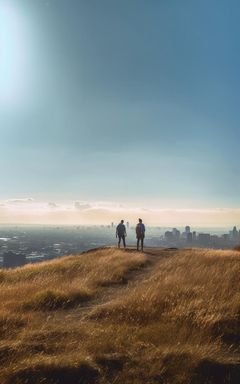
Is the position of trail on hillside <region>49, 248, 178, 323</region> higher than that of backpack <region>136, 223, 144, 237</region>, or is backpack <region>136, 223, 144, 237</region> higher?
backpack <region>136, 223, 144, 237</region>

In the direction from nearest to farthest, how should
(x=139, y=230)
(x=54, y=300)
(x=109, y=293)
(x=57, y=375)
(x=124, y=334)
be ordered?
1. (x=57, y=375)
2. (x=124, y=334)
3. (x=54, y=300)
4. (x=109, y=293)
5. (x=139, y=230)

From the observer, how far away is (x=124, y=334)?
8.88m

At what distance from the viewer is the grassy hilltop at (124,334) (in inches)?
276

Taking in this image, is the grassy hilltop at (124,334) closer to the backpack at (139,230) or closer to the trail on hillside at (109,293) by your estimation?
the trail on hillside at (109,293)

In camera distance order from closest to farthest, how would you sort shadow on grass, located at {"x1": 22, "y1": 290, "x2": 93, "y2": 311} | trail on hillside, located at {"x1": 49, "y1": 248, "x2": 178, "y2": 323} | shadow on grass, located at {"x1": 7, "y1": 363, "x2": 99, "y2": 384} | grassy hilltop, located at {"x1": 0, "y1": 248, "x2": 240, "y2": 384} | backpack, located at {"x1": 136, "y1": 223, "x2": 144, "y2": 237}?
shadow on grass, located at {"x1": 7, "y1": 363, "x2": 99, "y2": 384} → grassy hilltop, located at {"x1": 0, "y1": 248, "x2": 240, "y2": 384} → trail on hillside, located at {"x1": 49, "y1": 248, "x2": 178, "y2": 323} → shadow on grass, located at {"x1": 22, "y1": 290, "x2": 93, "y2": 311} → backpack, located at {"x1": 136, "y1": 223, "x2": 144, "y2": 237}

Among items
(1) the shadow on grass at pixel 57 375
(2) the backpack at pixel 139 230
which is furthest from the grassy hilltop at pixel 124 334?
(2) the backpack at pixel 139 230

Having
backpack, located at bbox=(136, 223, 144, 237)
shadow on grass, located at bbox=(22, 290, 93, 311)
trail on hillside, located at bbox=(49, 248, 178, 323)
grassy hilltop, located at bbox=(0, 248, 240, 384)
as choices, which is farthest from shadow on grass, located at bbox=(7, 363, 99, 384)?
backpack, located at bbox=(136, 223, 144, 237)

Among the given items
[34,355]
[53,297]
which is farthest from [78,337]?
[53,297]

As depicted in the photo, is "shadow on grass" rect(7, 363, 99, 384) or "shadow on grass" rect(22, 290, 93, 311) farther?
"shadow on grass" rect(22, 290, 93, 311)

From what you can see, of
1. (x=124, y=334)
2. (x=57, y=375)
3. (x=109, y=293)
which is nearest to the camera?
(x=57, y=375)

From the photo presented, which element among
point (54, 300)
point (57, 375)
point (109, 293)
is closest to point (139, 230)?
point (109, 293)

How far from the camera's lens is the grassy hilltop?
7.02 metres

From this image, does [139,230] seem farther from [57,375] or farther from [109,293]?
[57,375]

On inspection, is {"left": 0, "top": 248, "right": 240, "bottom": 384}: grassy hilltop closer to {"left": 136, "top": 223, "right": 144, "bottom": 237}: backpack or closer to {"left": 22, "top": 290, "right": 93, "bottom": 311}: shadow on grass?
{"left": 22, "top": 290, "right": 93, "bottom": 311}: shadow on grass
